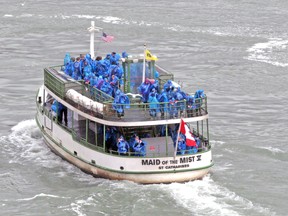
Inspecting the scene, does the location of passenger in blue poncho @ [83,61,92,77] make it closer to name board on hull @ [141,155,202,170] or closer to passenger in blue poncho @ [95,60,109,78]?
passenger in blue poncho @ [95,60,109,78]

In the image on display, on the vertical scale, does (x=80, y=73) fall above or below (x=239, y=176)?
above

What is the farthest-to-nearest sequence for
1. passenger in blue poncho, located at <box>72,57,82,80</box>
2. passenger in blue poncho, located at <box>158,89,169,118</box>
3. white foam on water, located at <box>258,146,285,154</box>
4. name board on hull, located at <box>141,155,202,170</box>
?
white foam on water, located at <box>258,146,285,154</box>
passenger in blue poncho, located at <box>72,57,82,80</box>
passenger in blue poncho, located at <box>158,89,169,118</box>
name board on hull, located at <box>141,155,202,170</box>

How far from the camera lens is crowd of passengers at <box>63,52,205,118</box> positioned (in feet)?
115

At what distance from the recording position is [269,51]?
6275 centimetres

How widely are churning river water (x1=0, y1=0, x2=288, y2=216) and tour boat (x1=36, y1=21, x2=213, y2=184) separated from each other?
2.23ft

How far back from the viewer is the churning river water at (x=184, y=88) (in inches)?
1356

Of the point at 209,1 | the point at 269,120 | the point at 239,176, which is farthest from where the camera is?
the point at 209,1

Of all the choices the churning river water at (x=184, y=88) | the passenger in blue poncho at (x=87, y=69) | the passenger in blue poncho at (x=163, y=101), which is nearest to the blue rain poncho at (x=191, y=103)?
the passenger in blue poncho at (x=163, y=101)

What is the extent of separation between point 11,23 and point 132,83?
35.9m

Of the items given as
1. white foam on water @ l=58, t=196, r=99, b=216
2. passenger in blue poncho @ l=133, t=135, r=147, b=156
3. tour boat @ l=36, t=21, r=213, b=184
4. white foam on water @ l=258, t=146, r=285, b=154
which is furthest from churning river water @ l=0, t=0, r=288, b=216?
passenger in blue poncho @ l=133, t=135, r=147, b=156

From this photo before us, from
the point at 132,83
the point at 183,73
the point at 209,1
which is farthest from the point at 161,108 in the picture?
the point at 209,1

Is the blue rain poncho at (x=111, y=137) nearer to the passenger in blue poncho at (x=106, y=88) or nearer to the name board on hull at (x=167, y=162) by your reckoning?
the passenger in blue poncho at (x=106, y=88)

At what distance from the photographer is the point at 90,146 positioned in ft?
120

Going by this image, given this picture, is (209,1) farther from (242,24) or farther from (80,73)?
(80,73)
